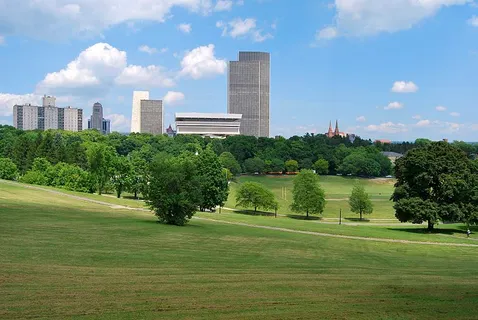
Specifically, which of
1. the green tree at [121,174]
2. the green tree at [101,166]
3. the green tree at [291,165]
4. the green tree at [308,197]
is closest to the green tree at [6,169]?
the green tree at [101,166]

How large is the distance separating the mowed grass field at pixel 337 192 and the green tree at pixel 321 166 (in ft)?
17.8

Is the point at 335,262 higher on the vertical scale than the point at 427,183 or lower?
lower

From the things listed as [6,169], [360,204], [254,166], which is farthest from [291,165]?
[6,169]

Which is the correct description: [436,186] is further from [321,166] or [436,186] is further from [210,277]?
[321,166]

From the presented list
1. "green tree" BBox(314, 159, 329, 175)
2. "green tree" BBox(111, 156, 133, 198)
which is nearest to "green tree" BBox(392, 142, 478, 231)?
"green tree" BBox(111, 156, 133, 198)

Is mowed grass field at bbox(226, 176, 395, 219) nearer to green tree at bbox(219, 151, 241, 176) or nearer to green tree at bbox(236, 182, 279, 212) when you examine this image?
green tree at bbox(219, 151, 241, 176)

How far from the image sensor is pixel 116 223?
127 feet

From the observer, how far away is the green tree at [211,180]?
6906 cm

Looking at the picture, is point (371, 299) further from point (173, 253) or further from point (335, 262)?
point (173, 253)

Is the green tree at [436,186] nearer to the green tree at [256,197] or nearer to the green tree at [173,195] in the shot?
the green tree at [173,195]

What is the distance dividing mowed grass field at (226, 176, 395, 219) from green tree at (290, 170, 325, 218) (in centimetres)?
479

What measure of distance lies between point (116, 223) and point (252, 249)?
13402mm

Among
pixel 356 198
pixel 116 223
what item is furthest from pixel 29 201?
pixel 356 198

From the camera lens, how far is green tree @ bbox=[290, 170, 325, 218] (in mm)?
78500
